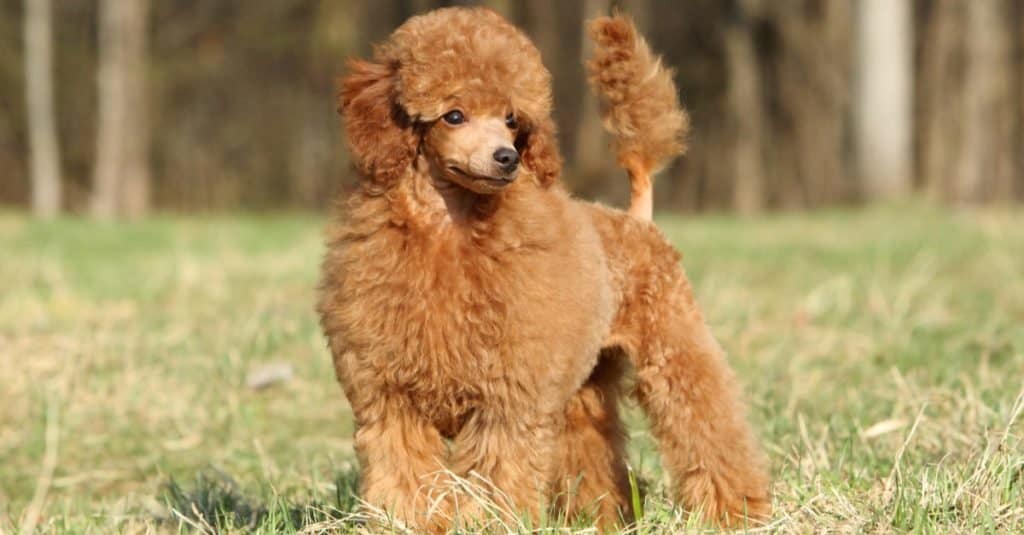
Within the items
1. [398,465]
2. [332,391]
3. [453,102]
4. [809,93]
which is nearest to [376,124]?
[453,102]

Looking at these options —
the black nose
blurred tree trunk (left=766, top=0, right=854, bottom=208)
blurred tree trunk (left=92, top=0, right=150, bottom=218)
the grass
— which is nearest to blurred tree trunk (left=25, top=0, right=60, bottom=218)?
blurred tree trunk (left=92, top=0, right=150, bottom=218)

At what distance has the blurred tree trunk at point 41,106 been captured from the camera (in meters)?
22.2

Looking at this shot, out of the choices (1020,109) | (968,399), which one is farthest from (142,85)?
(968,399)

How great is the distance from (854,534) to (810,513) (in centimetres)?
28

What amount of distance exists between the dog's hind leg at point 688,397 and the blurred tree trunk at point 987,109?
16731mm

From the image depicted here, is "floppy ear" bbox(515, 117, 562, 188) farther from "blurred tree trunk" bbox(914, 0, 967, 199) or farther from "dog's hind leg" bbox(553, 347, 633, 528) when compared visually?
"blurred tree trunk" bbox(914, 0, 967, 199)

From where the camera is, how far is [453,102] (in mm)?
3602

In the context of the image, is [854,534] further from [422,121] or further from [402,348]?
[422,121]

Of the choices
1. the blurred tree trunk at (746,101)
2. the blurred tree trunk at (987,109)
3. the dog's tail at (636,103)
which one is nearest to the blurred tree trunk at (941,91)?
the blurred tree trunk at (987,109)

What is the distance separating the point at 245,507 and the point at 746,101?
1921 centimetres

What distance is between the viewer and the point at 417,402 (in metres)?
3.65

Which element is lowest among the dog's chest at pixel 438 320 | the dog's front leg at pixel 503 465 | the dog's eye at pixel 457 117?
the dog's front leg at pixel 503 465

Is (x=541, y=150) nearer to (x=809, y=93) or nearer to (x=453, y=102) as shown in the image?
(x=453, y=102)

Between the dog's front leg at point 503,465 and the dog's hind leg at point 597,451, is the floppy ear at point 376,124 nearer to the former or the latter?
the dog's front leg at point 503,465
